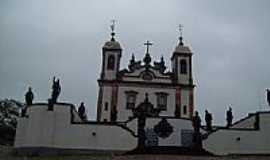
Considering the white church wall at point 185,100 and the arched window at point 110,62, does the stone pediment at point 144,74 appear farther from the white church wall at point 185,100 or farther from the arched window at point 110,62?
the white church wall at point 185,100

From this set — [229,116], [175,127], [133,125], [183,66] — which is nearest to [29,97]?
[133,125]

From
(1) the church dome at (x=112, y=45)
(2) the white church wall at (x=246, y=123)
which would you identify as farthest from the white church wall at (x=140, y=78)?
(2) the white church wall at (x=246, y=123)

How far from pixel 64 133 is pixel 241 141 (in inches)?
429

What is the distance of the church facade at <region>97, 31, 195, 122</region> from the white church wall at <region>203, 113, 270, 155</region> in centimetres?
1239

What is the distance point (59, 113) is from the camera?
26375 millimetres

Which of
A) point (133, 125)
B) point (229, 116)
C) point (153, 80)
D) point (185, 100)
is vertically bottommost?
point (133, 125)

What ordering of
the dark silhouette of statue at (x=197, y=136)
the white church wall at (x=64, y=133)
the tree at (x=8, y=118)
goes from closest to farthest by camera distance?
the dark silhouette of statue at (x=197, y=136)
the white church wall at (x=64, y=133)
the tree at (x=8, y=118)

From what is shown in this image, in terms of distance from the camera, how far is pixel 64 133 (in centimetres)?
2617

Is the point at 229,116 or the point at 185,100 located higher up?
the point at 185,100

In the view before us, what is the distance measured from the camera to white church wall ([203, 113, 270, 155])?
88.2 feet

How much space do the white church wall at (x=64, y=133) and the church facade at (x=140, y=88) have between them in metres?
13.1

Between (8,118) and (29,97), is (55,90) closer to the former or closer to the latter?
(29,97)

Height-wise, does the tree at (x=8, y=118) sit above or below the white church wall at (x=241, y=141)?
above

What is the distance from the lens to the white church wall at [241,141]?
2688cm
